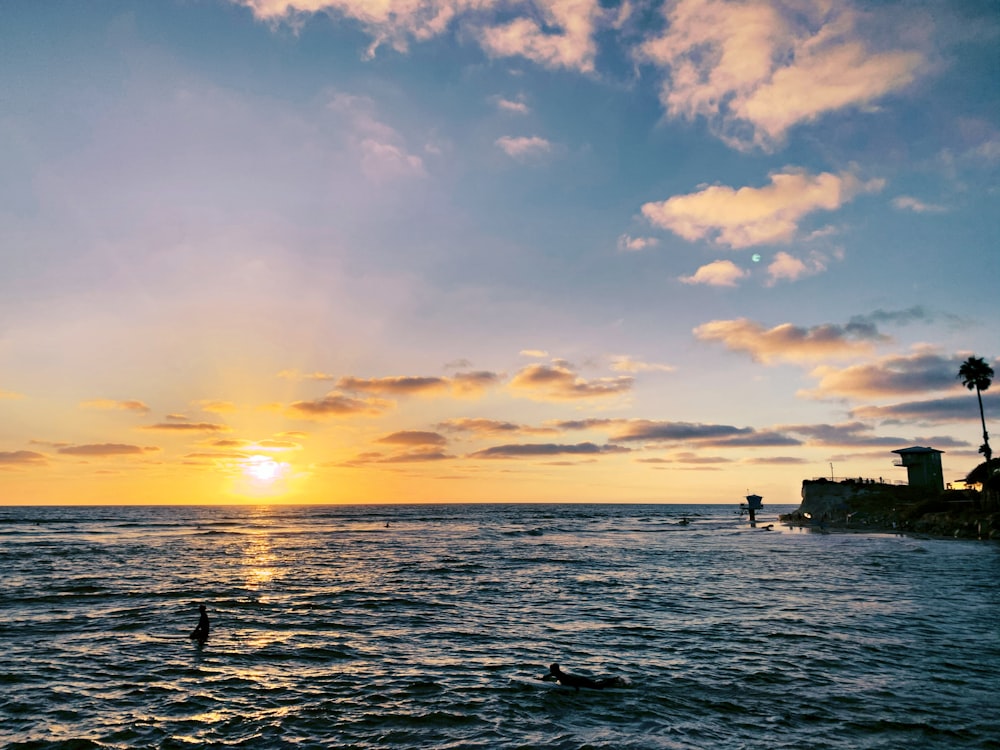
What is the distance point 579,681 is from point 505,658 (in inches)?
194

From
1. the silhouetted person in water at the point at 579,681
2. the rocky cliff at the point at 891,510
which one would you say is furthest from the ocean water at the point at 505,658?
the rocky cliff at the point at 891,510

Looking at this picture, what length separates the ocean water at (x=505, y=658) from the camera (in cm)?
1819

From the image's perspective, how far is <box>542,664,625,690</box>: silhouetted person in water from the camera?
2206 centimetres

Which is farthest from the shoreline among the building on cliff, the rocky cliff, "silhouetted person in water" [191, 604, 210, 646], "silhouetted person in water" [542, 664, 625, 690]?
"silhouetted person in water" [191, 604, 210, 646]

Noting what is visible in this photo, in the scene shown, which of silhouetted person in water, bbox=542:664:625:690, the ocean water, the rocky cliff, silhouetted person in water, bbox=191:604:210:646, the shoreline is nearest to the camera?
the ocean water

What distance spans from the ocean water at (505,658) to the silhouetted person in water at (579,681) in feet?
1.58

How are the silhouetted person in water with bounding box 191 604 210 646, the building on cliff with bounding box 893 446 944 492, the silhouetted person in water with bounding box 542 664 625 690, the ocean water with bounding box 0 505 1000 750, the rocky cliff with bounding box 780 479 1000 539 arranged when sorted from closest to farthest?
the ocean water with bounding box 0 505 1000 750
the silhouetted person in water with bounding box 542 664 625 690
the silhouetted person in water with bounding box 191 604 210 646
the rocky cliff with bounding box 780 479 1000 539
the building on cliff with bounding box 893 446 944 492

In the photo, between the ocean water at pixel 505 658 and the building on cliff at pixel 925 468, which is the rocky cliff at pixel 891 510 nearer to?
the building on cliff at pixel 925 468

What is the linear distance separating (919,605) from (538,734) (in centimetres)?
3048

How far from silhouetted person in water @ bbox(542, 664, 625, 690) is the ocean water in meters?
0.48

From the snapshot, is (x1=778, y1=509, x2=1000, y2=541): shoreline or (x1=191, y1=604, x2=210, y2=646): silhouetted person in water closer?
(x1=191, y1=604, x2=210, y2=646): silhouetted person in water

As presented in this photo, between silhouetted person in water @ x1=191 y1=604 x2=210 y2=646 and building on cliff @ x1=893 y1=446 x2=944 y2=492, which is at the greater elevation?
building on cliff @ x1=893 y1=446 x2=944 y2=492

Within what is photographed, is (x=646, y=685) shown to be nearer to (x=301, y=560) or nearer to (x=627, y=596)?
(x=627, y=596)

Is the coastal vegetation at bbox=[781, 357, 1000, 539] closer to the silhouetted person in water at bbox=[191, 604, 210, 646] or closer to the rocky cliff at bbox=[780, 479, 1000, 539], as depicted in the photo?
the rocky cliff at bbox=[780, 479, 1000, 539]
